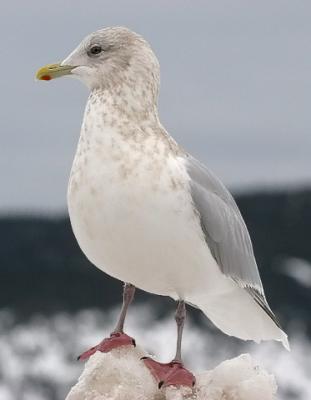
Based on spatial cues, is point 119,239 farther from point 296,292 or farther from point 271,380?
point 296,292

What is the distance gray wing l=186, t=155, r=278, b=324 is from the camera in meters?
8.61

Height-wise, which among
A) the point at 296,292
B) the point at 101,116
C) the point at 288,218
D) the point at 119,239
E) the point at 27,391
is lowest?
the point at 27,391

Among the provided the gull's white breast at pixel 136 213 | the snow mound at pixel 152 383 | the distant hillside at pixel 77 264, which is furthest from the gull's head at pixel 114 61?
the distant hillside at pixel 77 264

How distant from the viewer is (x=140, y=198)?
320 inches

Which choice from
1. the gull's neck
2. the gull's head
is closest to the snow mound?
the gull's neck

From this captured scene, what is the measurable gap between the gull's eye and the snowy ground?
171 feet

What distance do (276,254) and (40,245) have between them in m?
12.1

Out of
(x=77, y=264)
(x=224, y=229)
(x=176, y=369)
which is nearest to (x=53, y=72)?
(x=224, y=229)

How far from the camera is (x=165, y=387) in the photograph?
28.1 ft

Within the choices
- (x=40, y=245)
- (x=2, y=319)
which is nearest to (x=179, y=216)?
(x=40, y=245)

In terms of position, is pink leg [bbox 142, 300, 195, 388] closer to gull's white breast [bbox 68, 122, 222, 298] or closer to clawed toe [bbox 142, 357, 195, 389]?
clawed toe [bbox 142, 357, 195, 389]

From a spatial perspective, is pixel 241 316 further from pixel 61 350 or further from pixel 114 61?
pixel 61 350

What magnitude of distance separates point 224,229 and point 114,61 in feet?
4.57

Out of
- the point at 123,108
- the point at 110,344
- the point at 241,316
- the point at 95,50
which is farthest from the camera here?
the point at 241,316
